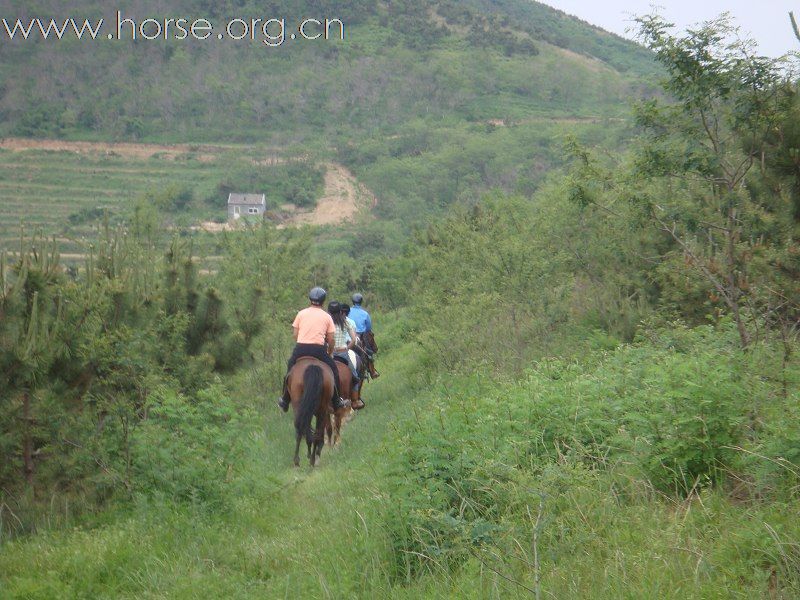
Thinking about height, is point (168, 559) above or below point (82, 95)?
below

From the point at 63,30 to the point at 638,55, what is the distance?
10026cm

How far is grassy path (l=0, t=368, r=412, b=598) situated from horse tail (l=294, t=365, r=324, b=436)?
3.17 metres

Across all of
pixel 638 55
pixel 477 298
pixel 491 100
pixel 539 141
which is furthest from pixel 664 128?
pixel 638 55

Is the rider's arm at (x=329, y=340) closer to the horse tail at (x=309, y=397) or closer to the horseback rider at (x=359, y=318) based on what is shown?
the horse tail at (x=309, y=397)

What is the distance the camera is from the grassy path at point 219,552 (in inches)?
243

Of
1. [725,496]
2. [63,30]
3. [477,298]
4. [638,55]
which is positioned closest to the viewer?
[725,496]

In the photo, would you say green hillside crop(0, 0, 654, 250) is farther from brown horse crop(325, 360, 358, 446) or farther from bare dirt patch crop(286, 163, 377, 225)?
brown horse crop(325, 360, 358, 446)

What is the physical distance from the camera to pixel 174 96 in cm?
12619

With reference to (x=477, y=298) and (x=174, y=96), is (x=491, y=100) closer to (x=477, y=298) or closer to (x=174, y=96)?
(x=174, y=96)

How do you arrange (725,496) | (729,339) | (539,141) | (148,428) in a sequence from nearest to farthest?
(725,496) < (148,428) < (729,339) < (539,141)

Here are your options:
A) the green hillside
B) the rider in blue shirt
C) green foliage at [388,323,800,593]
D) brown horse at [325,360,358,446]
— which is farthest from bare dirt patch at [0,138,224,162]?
green foliage at [388,323,800,593]

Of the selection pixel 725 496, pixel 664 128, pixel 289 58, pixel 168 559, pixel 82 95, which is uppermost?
pixel 289 58

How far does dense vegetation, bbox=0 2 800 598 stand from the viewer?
5.53 meters

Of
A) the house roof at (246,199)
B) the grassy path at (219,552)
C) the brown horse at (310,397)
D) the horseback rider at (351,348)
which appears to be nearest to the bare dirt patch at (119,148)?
the house roof at (246,199)
